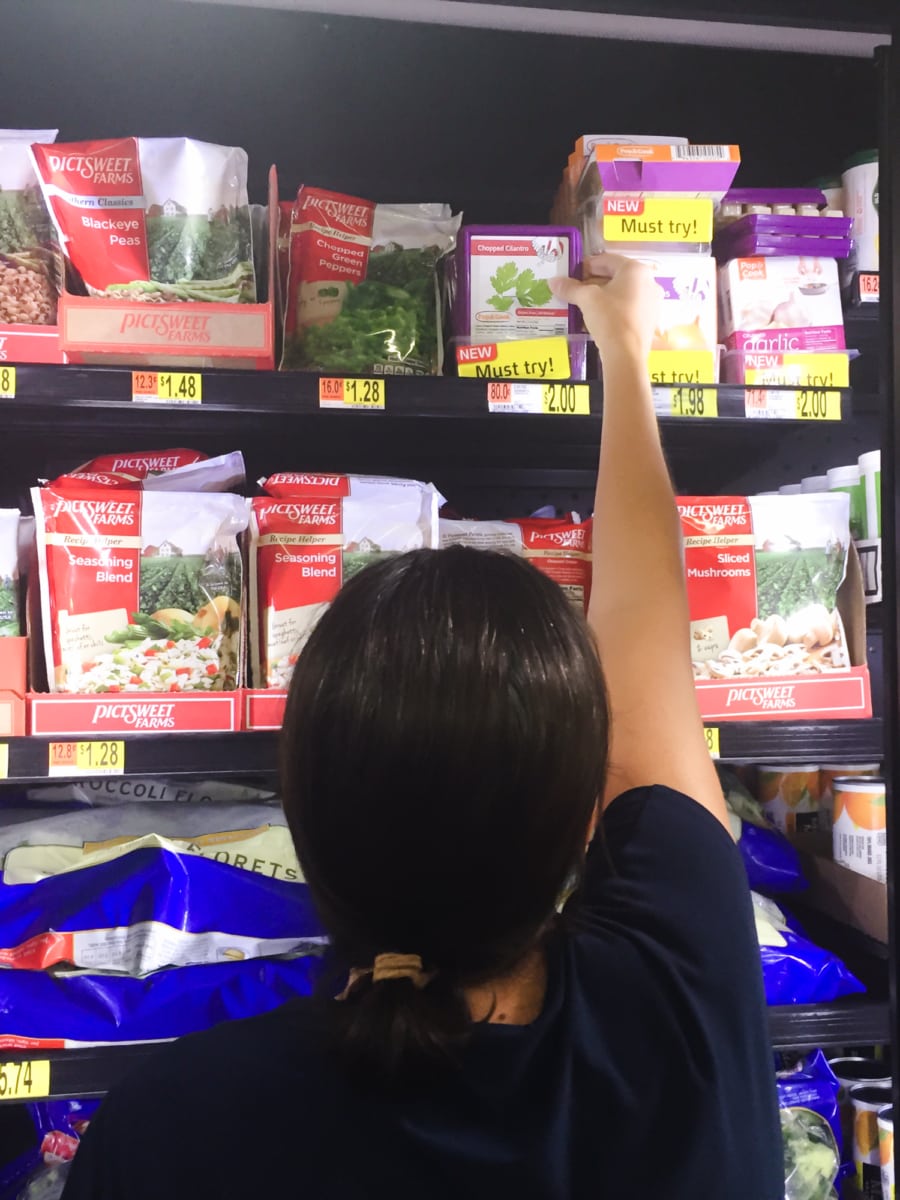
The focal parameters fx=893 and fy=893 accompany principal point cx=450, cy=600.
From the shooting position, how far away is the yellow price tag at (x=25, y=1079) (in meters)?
1.18

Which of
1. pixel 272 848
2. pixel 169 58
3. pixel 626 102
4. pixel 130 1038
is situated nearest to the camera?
pixel 130 1038

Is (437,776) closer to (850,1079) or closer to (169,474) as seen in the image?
(169,474)

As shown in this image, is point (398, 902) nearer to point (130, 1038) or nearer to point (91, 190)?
point (130, 1038)

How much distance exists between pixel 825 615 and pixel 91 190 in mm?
1281

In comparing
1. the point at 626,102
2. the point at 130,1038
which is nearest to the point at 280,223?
the point at 626,102

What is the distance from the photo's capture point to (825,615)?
4.62 ft

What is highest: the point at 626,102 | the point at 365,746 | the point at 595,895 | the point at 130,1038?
the point at 626,102

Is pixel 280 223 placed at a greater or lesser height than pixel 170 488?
greater

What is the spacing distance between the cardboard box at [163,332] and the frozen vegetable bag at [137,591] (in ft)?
0.63

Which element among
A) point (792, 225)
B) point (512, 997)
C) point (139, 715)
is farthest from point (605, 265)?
point (512, 997)

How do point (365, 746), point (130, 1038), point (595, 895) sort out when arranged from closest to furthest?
point (365, 746) < point (595, 895) < point (130, 1038)

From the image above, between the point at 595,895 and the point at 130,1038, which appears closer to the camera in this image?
the point at 595,895

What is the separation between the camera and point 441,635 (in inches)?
24.3

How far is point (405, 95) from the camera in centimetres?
166
